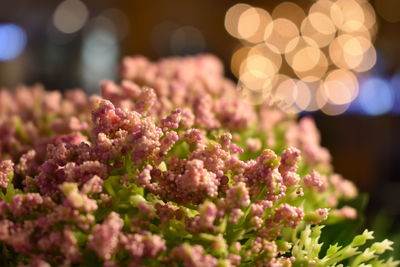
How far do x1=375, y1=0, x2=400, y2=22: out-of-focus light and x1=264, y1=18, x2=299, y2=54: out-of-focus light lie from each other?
0.79m

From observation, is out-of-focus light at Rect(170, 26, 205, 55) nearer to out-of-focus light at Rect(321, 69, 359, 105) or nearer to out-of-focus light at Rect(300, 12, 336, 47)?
out-of-focus light at Rect(300, 12, 336, 47)

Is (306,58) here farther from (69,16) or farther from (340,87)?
(69,16)

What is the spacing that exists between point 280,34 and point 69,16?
2.17 meters

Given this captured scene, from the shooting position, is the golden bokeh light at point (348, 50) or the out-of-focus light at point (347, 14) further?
the out-of-focus light at point (347, 14)

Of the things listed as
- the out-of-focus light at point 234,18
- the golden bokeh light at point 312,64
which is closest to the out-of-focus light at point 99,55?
the out-of-focus light at point 234,18

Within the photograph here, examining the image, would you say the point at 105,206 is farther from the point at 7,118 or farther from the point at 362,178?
the point at 362,178

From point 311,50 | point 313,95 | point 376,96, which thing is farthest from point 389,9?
point 376,96

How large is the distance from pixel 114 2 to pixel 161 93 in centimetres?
520

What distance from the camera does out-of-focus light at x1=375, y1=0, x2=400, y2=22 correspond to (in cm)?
566

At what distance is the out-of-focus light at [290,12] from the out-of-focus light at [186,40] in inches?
30.7

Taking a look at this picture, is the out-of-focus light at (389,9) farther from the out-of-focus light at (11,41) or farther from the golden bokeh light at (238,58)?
the out-of-focus light at (11,41)

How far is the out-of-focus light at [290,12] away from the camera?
5750 millimetres

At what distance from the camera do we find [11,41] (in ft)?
18.2

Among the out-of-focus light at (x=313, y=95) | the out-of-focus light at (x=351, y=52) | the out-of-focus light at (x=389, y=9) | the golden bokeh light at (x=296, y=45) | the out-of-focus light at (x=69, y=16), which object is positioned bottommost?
the out-of-focus light at (x=313, y=95)
